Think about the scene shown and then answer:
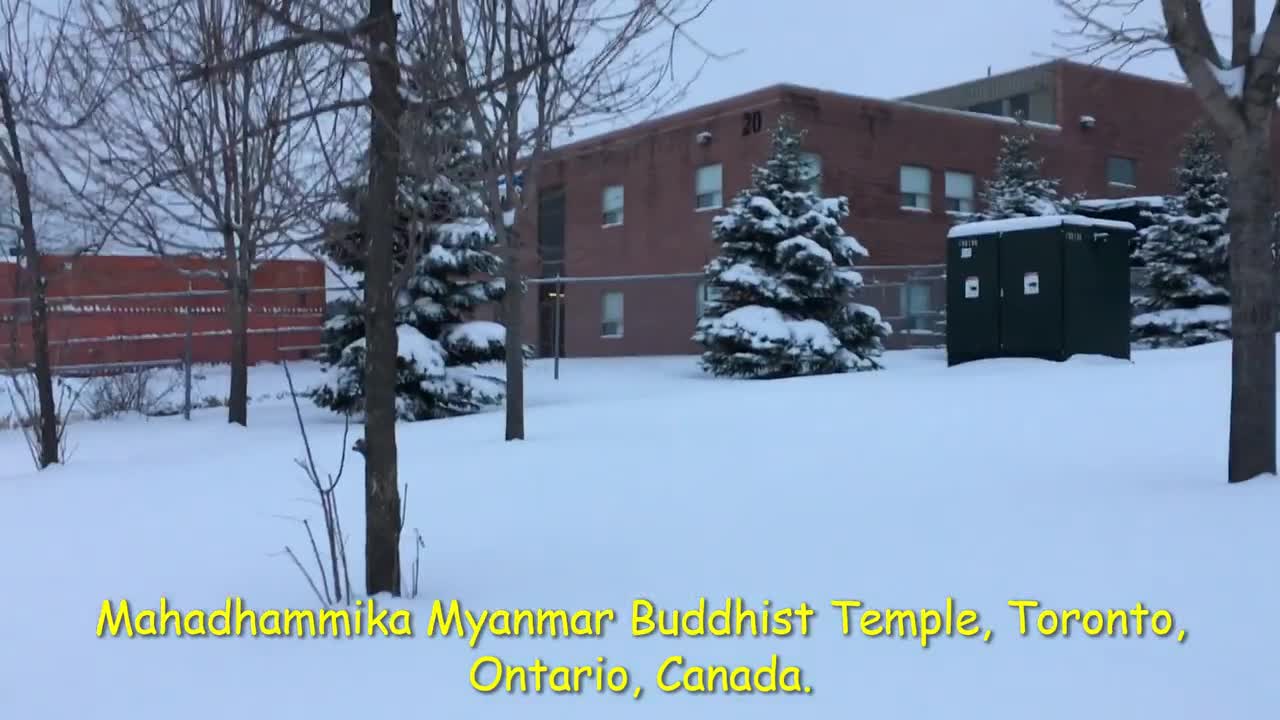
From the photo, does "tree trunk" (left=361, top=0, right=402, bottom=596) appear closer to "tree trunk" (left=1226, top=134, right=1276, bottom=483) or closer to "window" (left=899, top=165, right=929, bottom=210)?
"tree trunk" (left=1226, top=134, right=1276, bottom=483)

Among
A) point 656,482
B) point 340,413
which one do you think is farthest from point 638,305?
point 656,482

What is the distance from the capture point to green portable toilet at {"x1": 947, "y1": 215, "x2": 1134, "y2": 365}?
1514cm

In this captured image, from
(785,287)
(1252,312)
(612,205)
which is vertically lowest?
(1252,312)

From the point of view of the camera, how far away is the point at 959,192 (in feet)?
104

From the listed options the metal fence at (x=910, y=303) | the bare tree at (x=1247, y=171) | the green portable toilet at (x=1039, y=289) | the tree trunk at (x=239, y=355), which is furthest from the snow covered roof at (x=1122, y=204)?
the bare tree at (x=1247, y=171)

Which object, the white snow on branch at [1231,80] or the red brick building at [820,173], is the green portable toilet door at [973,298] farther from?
the red brick building at [820,173]

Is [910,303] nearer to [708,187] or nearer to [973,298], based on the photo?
[708,187]

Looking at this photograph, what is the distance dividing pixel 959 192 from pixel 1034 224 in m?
16.6

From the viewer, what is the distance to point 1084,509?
6.06 metres

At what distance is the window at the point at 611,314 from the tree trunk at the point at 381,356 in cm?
2730

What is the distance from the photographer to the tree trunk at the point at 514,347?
440 inches

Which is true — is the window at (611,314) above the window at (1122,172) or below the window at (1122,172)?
below

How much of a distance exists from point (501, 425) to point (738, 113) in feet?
57.9

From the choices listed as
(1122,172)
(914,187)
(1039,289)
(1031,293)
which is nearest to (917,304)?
(914,187)
